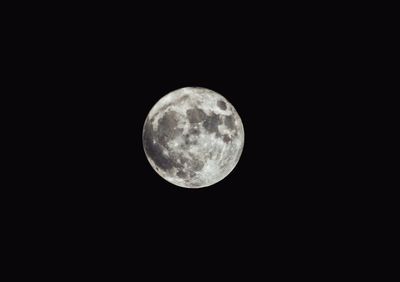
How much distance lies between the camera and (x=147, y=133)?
596 centimetres

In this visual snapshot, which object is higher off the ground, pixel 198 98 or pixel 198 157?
pixel 198 98

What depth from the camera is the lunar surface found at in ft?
17.9

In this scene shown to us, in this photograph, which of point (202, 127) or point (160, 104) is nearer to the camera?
point (202, 127)

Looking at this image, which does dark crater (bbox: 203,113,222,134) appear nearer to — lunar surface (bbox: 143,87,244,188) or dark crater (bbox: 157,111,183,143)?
lunar surface (bbox: 143,87,244,188)

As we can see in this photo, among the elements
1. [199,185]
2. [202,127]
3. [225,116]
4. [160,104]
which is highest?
[160,104]

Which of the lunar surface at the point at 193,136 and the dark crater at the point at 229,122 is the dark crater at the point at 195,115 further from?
the dark crater at the point at 229,122

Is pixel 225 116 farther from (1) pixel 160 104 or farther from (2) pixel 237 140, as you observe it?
(1) pixel 160 104

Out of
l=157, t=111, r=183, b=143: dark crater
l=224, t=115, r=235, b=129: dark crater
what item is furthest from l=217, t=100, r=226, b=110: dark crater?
l=157, t=111, r=183, b=143: dark crater

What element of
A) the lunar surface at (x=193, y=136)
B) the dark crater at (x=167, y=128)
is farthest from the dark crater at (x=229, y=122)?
the dark crater at (x=167, y=128)

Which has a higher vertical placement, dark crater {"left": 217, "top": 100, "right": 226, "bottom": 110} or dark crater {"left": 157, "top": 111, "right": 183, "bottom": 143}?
dark crater {"left": 217, "top": 100, "right": 226, "bottom": 110}

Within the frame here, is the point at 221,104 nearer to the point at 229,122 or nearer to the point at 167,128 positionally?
the point at 229,122

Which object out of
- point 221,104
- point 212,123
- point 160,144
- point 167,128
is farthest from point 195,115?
point 160,144

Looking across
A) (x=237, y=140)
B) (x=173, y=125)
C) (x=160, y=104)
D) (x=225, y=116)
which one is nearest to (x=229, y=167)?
(x=237, y=140)

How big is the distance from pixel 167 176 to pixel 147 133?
0.98 m
